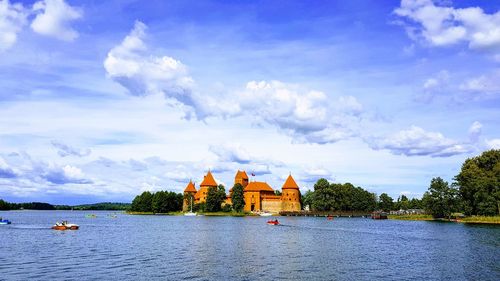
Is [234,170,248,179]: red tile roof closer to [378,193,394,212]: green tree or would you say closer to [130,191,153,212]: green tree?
[130,191,153,212]: green tree

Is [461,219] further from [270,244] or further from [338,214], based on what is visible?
[270,244]

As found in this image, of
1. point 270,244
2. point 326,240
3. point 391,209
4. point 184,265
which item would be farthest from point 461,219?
point 391,209

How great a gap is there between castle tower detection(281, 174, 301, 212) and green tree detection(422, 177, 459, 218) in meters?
64.6

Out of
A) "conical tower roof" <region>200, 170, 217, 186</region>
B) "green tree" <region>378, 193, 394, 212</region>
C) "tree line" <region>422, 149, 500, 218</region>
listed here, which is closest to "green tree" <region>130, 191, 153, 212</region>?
"conical tower roof" <region>200, 170, 217, 186</region>

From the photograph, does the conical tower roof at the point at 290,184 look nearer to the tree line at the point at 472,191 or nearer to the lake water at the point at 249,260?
the tree line at the point at 472,191

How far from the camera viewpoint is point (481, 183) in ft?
297

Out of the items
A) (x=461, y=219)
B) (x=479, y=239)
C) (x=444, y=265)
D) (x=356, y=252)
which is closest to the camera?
(x=444, y=265)

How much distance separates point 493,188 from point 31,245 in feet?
257

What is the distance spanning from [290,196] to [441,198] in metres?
68.9

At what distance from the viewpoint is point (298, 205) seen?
168000mm

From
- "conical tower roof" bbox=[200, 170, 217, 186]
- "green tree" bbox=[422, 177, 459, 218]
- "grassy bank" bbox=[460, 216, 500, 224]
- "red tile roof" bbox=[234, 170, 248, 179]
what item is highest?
"red tile roof" bbox=[234, 170, 248, 179]

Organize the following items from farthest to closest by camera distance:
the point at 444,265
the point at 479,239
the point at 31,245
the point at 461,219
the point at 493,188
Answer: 1. the point at 461,219
2. the point at 493,188
3. the point at 479,239
4. the point at 31,245
5. the point at 444,265

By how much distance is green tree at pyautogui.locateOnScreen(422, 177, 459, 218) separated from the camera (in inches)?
4026

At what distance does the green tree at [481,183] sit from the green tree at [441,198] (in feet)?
6.33
